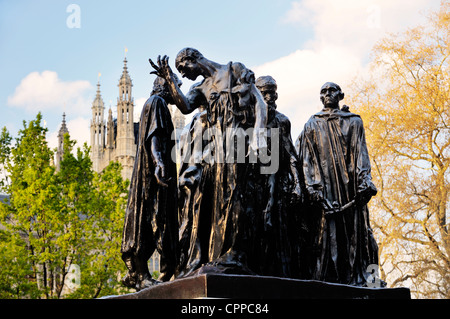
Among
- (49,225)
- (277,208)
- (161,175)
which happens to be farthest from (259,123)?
(49,225)

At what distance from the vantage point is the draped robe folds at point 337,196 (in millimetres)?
9414

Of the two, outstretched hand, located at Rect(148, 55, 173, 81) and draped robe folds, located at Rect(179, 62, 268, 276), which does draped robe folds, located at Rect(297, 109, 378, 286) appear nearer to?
draped robe folds, located at Rect(179, 62, 268, 276)

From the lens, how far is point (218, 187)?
807 centimetres

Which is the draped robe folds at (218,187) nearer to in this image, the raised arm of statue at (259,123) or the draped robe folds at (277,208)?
the raised arm of statue at (259,123)

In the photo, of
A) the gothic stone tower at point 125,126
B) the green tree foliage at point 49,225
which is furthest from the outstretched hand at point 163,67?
the gothic stone tower at point 125,126

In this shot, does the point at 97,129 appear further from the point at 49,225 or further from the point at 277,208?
the point at 277,208

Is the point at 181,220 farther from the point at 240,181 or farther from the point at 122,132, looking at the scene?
the point at 122,132

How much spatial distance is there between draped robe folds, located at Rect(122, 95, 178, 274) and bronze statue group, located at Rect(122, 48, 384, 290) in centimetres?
1

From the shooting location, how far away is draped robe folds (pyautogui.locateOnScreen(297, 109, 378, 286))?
9414mm

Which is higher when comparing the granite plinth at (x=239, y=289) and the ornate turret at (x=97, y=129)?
the ornate turret at (x=97, y=129)

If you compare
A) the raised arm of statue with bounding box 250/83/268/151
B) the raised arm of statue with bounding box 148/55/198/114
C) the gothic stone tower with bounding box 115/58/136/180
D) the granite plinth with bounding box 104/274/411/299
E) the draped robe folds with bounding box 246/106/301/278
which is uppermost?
the gothic stone tower with bounding box 115/58/136/180

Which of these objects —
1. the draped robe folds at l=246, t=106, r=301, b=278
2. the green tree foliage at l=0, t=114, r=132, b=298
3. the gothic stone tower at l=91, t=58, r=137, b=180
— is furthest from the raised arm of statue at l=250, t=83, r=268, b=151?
the gothic stone tower at l=91, t=58, r=137, b=180

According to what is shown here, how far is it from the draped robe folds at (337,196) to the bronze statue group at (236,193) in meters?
0.02
